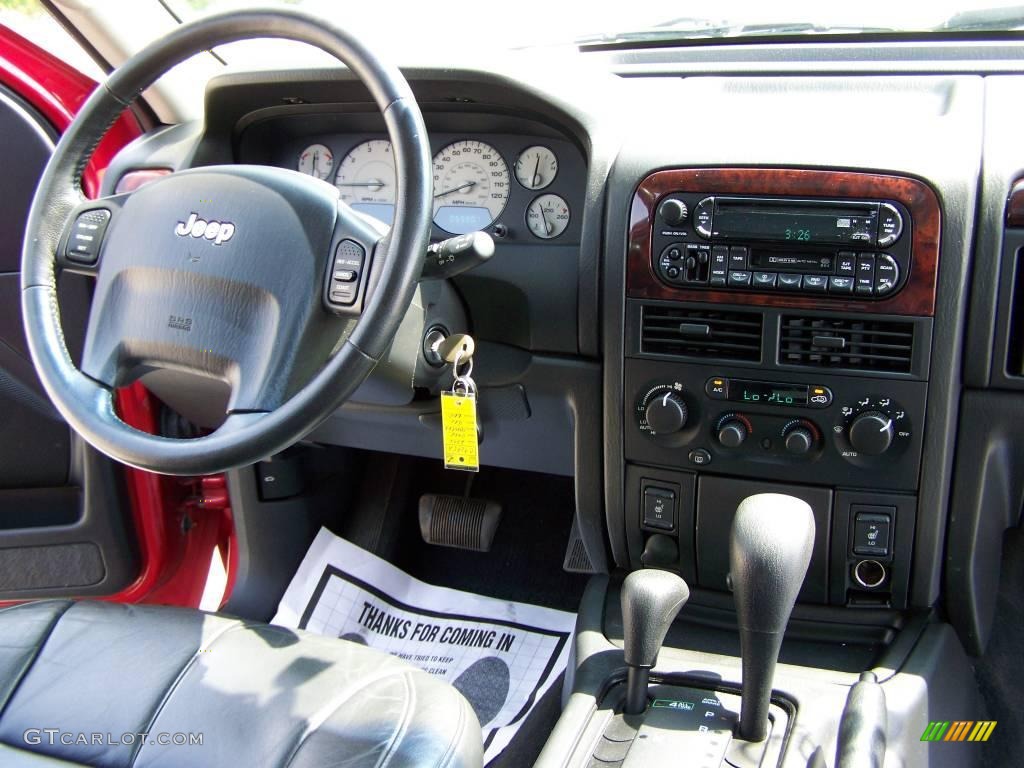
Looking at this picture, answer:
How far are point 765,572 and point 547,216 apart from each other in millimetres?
647

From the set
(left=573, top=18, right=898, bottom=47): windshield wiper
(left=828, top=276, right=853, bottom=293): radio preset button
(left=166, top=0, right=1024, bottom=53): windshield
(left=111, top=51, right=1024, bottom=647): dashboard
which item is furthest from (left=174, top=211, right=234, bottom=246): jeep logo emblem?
(left=573, top=18, right=898, bottom=47): windshield wiper

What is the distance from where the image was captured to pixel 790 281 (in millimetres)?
1157

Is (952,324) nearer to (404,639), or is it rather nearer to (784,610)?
(784,610)

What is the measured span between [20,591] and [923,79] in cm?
184

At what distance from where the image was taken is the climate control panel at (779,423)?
1.17 metres

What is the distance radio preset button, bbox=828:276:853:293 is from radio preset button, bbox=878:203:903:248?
59 mm

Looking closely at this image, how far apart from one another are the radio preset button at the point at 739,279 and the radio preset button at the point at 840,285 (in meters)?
0.10

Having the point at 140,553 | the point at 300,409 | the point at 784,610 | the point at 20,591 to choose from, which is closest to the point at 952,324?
the point at 784,610

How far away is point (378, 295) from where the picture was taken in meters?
1.00

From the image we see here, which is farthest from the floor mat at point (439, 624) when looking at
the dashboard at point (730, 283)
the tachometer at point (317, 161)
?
the tachometer at point (317, 161)

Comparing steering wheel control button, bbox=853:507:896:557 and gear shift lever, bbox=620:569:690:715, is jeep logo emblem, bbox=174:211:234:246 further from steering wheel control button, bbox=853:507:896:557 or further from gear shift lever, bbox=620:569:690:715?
steering wheel control button, bbox=853:507:896:557

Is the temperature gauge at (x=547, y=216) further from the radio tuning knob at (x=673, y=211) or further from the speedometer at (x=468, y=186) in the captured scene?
the radio tuning knob at (x=673, y=211)

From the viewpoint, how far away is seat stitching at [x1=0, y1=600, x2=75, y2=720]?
115cm

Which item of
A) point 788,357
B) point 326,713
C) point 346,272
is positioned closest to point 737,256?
point 788,357
